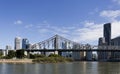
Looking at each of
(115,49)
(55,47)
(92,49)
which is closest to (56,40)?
(55,47)

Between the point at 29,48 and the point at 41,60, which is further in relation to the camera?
the point at 29,48

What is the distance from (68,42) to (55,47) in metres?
12.4

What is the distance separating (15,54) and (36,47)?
26326 millimetres

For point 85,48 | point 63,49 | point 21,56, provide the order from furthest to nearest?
point 85,48, point 63,49, point 21,56

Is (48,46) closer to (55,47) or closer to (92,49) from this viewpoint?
(55,47)

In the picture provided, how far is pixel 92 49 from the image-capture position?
185625 mm

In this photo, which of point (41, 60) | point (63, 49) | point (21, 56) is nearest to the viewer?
point (41, 60)

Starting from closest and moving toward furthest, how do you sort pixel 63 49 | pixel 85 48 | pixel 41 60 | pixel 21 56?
pixel 41 60
pixel 21 56
pixel 63 49
pixel 85 48

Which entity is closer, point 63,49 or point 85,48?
point 63,49

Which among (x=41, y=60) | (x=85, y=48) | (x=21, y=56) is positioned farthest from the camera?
(x=85, y=48)

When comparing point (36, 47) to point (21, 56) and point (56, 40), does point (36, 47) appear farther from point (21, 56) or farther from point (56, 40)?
point (21, 56)

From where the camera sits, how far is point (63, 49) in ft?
600

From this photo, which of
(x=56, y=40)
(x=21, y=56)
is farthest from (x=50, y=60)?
(x=56, y=40)

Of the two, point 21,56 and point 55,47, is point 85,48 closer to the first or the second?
point 55,47
